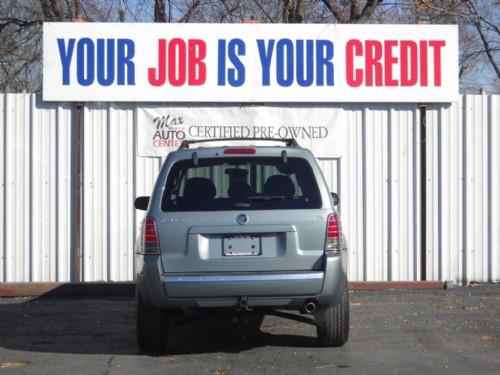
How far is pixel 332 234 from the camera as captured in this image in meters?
7.74

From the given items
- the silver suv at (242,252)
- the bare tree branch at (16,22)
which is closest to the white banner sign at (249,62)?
the silver suv at (242,252)

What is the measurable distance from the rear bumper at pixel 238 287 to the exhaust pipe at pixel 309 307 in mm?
53

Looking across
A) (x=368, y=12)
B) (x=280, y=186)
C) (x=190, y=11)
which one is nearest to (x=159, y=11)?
(x=190, y=11)

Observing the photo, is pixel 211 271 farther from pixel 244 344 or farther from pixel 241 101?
pixel 241 101

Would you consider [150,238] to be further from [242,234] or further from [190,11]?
[190,11]

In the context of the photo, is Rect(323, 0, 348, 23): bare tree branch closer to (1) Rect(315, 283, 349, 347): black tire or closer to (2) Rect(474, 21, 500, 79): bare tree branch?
(2) Rect(474, 21, 500, 79): bare tree branch

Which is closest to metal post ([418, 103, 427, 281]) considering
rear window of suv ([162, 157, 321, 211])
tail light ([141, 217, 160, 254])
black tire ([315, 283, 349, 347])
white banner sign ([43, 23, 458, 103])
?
white banner sign ([43, 23, 458, 103])

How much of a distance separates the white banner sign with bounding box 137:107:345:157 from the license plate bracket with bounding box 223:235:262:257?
472cm

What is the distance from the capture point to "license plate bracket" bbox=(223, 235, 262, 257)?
25.2ft

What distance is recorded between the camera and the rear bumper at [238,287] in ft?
25.0

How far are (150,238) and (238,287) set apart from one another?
2.84 ft

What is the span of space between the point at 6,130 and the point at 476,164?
21.1 ft

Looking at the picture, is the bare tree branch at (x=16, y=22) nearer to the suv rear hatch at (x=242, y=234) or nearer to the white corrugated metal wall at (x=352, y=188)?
the white corrugated metal wall at (x=352, y=188)

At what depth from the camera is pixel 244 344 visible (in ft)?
28.8
